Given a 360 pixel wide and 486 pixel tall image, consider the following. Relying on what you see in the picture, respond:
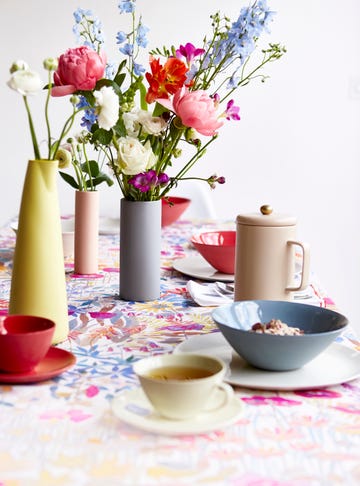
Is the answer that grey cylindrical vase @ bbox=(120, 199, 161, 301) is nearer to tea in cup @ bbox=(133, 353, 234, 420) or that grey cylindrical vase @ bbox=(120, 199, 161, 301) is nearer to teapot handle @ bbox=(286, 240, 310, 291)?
teapot handle @ bbox=(286, 240, 310, 291)

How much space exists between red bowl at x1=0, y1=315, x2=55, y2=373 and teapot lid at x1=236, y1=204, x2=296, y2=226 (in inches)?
16.4

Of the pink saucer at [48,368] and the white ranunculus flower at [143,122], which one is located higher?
the white ranunculus flower at [143,122]

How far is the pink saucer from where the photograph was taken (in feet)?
3.11

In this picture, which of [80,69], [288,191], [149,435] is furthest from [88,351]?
[288,191]

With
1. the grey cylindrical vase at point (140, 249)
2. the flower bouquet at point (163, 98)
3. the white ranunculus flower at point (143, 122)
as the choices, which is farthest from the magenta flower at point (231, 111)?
the grey cylindrical vase at point (140, 249)

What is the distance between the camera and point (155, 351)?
1.12 m

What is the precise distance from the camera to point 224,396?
2.89ft

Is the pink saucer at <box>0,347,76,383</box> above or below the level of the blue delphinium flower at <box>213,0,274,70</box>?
below

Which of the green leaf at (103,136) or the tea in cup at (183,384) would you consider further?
the green leaf at (103,136)

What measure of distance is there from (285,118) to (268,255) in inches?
98.3

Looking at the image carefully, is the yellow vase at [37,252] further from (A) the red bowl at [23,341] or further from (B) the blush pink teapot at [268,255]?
(B) the blush pink teapot at [268,255]

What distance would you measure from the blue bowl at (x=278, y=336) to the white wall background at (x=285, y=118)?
2.48 meters

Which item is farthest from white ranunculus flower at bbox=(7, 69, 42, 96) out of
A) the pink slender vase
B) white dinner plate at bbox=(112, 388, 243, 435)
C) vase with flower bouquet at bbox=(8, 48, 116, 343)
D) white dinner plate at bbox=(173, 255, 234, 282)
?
white dinner plate at bbox=(173, 255, 234, 282)

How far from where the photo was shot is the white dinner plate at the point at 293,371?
37.7 inches
